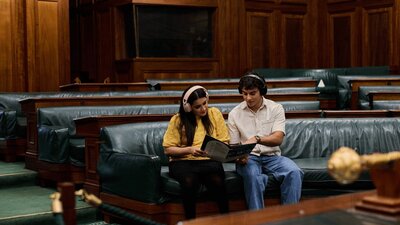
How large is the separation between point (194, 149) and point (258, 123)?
52cm

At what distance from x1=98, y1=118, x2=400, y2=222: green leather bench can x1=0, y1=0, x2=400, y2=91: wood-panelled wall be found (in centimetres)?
504

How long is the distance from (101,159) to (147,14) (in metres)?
6.27

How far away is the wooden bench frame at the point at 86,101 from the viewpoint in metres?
5.74

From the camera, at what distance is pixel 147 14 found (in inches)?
412

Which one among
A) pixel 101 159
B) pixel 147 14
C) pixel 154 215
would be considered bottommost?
pixel 154 215

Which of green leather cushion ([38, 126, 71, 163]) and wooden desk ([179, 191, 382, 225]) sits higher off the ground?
wooden desk ([179, 191, 382, 225])

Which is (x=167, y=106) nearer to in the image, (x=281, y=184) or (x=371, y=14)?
(x=281, y=184)

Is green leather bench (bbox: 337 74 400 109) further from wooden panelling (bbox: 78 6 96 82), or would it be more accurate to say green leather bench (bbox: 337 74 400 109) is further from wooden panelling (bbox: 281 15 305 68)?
wooden panelling (bbox: 78 6 96 82)

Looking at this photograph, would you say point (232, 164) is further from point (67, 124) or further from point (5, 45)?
point (5, 45)

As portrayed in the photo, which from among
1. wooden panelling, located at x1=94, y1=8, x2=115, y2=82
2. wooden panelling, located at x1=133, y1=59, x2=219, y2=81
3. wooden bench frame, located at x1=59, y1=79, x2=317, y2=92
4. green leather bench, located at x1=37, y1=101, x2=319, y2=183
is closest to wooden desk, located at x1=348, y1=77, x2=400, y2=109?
wooden bench frame, located at x1=59, y1=79, x2=317, y2=92

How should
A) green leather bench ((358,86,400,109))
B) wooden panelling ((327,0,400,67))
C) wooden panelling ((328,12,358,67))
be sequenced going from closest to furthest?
1. green leather bench ((358,86,400,109))
2. wooden panelling ((327,0,400,67))
3. wooden panelling ((328,12,358,67))

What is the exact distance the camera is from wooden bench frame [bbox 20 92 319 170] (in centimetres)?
574

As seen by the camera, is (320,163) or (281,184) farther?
(320,163)

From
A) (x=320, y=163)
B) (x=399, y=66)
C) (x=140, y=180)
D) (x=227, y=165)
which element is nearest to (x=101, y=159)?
(x=140, y=180)
